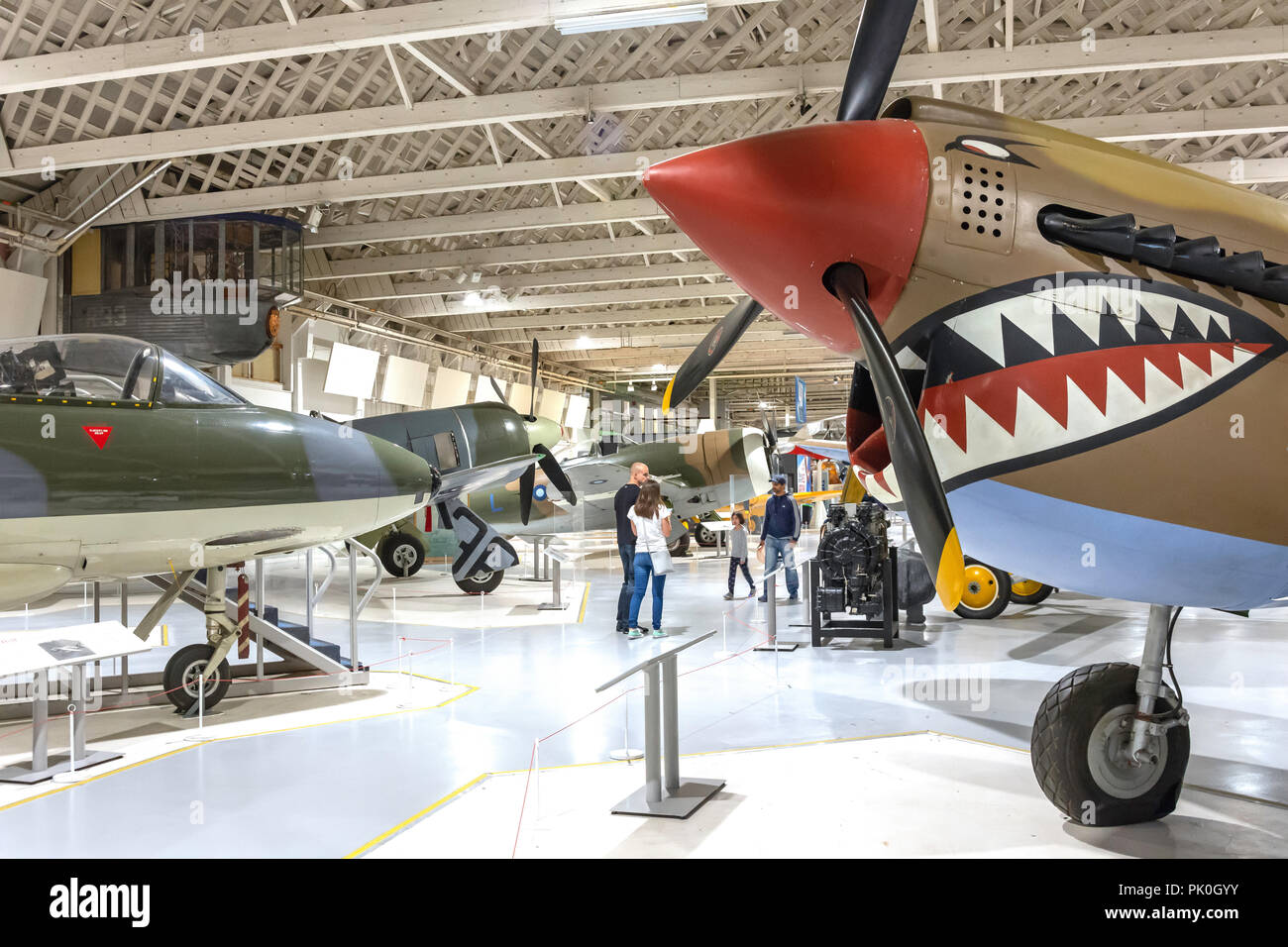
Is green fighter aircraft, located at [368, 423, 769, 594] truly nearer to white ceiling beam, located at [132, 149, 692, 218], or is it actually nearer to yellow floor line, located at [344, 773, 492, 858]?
white ceiling beam, located at [132, 149, 692, 218]

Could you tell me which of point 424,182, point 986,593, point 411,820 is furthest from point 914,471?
point 424,182

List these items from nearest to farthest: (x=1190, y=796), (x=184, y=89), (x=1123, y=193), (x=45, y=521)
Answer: (x=1123, y=193), (x=1190, y=796), (x=45, y=521), (x=184, y=89)

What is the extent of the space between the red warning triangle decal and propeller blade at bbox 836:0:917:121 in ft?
13.4

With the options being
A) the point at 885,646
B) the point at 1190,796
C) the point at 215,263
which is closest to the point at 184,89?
the point at 215,263

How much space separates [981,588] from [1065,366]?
7.07m

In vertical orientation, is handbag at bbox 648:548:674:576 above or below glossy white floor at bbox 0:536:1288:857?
above

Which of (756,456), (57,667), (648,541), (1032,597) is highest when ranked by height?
(756,456)

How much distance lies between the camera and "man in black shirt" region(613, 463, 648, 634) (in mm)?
8500

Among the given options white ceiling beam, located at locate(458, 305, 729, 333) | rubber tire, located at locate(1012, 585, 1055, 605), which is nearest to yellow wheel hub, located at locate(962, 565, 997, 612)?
rubber tire, located at locate(1012, 585, 1055, 605)

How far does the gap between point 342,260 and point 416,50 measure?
9.02 m

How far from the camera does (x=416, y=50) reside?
8.43 m

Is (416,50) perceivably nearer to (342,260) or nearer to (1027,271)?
(1027,271)

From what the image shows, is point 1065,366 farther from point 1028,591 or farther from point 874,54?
point 1028,591

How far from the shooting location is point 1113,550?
8.32 feet
